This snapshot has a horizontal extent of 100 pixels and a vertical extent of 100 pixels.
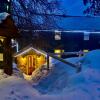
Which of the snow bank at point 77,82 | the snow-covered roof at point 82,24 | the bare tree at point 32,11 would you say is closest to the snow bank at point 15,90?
the snow bank at point 77,82

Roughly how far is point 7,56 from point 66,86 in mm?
2949

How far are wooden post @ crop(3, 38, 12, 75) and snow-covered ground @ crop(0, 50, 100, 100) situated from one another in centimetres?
140

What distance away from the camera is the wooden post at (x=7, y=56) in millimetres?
12484

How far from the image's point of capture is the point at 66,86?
10820mm

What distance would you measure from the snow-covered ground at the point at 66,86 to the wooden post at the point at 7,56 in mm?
1402

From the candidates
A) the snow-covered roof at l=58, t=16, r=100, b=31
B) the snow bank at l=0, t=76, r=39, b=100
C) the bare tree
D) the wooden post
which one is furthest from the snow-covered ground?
the snow-covered roof at l=58, t=16, r=100, b=31

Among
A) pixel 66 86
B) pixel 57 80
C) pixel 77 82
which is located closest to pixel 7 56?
pixel 57 80

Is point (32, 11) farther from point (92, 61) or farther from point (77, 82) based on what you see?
point (77, 82)

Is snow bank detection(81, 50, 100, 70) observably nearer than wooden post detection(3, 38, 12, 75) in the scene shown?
Yes

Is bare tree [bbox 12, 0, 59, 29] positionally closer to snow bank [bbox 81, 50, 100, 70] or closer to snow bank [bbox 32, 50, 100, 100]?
snow bank [bbox 32, 50, 100, 100]

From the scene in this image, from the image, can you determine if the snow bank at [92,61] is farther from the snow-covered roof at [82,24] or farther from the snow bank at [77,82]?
the snow-covered roof at [82,24]

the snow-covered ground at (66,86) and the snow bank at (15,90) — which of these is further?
the snow-covered ground at (66,86)

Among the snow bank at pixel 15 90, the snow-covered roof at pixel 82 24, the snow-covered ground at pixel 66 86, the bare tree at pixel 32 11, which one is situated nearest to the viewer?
the snow bank at pixel 15 90

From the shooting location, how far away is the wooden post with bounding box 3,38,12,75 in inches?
492
